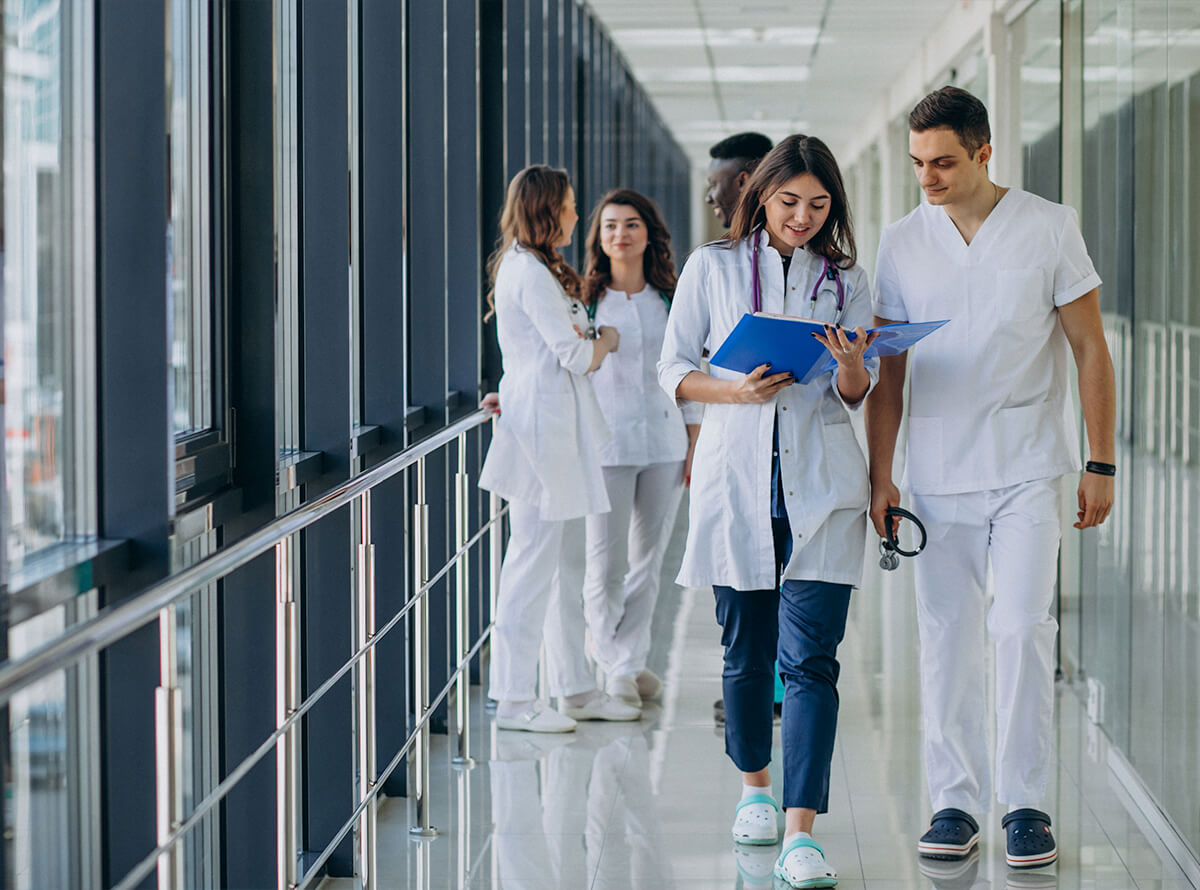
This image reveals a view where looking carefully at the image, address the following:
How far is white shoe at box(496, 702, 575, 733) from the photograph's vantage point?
403cm

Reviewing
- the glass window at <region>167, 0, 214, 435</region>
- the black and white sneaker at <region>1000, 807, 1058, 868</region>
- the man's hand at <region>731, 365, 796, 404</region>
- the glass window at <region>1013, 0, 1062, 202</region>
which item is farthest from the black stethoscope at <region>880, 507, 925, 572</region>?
the glass window at <region>1013, 0, 1062, 202</region>

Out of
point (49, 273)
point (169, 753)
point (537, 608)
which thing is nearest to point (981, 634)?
point (537, 608)

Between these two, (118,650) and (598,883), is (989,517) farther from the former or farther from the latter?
(118,650)

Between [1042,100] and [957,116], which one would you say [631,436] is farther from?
[1042,100]

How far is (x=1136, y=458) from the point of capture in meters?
3.58

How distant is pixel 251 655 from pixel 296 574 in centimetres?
51

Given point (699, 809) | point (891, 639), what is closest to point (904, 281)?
point (699, 809)

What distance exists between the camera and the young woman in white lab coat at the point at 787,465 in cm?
289

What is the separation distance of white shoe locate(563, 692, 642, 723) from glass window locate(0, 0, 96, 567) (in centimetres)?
231

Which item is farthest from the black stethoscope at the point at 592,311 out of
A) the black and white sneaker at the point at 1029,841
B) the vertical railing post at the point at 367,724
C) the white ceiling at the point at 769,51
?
the white ceiling at the point at 769,51

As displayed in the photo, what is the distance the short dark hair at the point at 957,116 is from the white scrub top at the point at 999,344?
156 millimetres

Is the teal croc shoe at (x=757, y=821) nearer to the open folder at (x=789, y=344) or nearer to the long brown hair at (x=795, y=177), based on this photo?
the open folder at (x=789, y=344)

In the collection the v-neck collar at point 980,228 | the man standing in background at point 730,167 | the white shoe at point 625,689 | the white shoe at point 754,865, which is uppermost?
the man standing in background at point 730,167

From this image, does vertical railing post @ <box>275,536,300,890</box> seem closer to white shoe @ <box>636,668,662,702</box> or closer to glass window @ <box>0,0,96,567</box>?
glass window @ <box>0,0,96,567</box>
